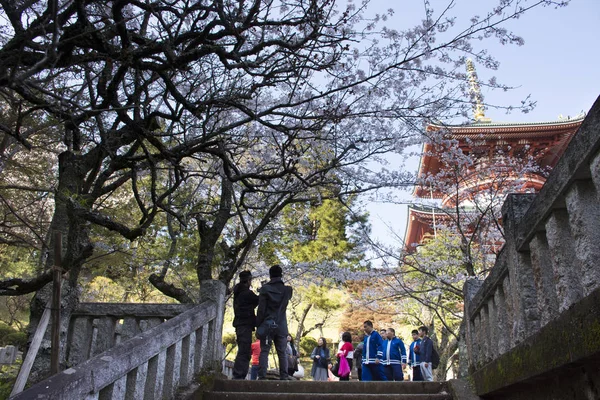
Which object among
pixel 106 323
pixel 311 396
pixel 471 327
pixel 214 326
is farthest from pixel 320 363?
pixel 471 327

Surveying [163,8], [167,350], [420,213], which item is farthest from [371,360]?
[420,213]

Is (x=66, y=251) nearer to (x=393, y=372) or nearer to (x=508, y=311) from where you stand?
(x=508, y=311)

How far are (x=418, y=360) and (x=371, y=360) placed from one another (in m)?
1.21

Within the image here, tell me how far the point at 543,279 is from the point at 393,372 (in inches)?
288

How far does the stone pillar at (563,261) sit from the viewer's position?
2580mm

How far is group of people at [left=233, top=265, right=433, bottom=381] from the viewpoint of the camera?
24.4 feet

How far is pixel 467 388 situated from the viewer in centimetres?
498

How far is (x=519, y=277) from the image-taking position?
334cm

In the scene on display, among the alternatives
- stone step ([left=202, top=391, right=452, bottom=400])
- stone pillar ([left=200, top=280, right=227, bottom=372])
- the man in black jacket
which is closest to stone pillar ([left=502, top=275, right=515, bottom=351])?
stone step ([left=202, top=391, right=452, bottom=400])

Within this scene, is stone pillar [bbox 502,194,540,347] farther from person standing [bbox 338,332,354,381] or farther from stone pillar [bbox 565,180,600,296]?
person standing [bbox 338,332,354,381]

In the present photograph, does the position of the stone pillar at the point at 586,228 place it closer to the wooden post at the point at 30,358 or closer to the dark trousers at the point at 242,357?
the wooden post at the point at 30,358

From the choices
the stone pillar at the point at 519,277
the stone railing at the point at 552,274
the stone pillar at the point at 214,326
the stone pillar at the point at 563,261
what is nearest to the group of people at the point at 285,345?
the stone pillar at the point at 214,326

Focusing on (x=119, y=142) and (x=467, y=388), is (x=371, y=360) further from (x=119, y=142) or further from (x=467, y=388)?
(x=119, y=142)

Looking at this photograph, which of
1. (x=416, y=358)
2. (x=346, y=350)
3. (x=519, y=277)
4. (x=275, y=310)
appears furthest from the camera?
(x=346, y=350)
